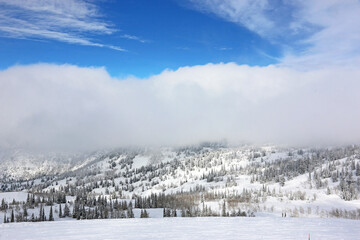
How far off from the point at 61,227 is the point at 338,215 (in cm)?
19768

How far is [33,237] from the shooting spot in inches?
2005

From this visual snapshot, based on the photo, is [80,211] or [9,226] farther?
[80,211]

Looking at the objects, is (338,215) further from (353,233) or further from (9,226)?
(9,226)

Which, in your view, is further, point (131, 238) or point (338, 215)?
point (338, 215)

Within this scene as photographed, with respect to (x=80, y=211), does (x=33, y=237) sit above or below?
above

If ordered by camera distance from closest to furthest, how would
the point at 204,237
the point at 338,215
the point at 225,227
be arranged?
the point at 204,237 < the point at 225,227 < the point at 338,215

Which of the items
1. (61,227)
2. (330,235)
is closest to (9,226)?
(61,227)

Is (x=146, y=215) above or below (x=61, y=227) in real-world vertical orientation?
below

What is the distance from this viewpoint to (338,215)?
19712cm

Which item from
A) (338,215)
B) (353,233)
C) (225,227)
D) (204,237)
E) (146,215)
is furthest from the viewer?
(338,215)

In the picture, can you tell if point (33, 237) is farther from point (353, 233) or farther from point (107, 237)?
point (353, 233)

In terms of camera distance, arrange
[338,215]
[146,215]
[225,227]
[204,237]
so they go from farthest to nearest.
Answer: [338,215]
[146,215]
[225,227]
[204,237]

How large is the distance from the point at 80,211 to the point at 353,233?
171m

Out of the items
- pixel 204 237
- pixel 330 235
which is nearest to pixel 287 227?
pixel 330 235
